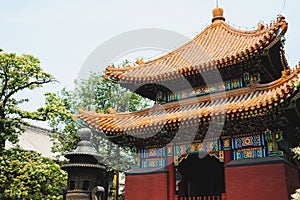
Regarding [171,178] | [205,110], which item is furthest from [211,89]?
[171,178]

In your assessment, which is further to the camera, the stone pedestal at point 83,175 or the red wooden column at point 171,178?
the red wooden column at point 171,178

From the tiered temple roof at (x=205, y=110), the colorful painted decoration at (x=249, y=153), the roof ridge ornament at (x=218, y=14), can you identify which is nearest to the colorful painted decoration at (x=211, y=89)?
the tiered temple roof at (x=205, y=110)

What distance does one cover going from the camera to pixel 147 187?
10.4 metres

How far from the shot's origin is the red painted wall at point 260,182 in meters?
8.37

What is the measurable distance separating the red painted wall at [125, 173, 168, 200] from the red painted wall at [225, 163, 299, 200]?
6.67ft

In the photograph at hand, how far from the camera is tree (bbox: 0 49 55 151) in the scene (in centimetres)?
1387

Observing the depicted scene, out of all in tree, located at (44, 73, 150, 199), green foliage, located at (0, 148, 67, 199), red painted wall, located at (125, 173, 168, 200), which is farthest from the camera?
tree, located at (44, 73, 150, 199)

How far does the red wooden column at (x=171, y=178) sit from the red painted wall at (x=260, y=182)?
1750 millimetres

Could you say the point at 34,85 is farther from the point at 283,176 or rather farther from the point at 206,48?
the point at 283,176

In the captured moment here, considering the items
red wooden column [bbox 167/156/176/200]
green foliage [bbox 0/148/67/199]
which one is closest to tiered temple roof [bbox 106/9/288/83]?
red wooden column [bbox 167/156/176/200]

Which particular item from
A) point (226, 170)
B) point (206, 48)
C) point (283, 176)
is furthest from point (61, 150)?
point (283, 176)

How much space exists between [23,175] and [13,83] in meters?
3.93

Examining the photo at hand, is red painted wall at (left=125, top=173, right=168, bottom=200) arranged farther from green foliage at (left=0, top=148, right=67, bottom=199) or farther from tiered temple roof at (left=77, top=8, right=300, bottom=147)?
green foliage at (left=0, top=148, right=67, bottom=199)

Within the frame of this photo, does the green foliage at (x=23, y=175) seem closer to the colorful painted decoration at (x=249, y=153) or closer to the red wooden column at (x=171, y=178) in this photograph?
the red wooden column at (x=171, y=178)
